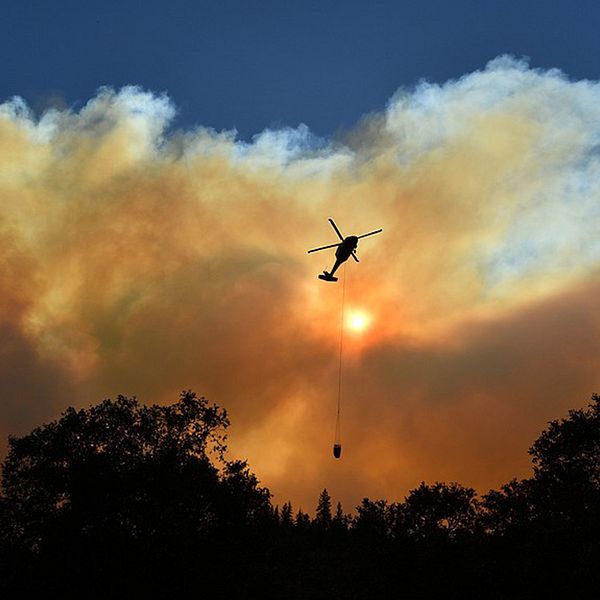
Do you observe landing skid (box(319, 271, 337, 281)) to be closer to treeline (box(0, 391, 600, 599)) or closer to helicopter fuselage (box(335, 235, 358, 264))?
helicopter fuselage (box(335, 235, 358, 264))

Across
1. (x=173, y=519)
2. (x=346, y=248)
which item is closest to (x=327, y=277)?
(x=346, y=248)

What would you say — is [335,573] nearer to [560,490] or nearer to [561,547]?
[560,490]

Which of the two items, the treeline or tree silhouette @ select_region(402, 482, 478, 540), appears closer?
the treeline

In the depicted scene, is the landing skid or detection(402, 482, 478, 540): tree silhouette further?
detection(402, 482, 478, 540): tree silhouette

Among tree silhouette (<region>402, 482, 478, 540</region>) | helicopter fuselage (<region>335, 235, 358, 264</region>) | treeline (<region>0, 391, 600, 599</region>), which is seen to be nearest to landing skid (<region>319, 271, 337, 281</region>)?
helicopter fuselage (<region>335, 235, 358, 264</region>)

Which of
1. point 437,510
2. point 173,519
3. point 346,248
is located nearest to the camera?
point 346,248

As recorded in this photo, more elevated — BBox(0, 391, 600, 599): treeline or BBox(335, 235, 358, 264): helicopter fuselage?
BBox(335, 235, 358, 264): helicopter fuselage

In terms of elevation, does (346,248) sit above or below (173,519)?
above

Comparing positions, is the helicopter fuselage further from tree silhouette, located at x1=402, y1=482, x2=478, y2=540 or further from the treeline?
tree silhouette, located at x1=402, y1=482, x2=478, y2=540

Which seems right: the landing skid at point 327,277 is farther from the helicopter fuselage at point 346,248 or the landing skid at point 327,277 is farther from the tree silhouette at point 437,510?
the tree silhouette at point 437,510

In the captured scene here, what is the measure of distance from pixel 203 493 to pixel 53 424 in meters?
13.8

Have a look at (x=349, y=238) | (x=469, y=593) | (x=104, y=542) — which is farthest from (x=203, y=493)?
(x=469, y=593)

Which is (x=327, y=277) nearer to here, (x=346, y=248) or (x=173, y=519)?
(x=346, y=248)

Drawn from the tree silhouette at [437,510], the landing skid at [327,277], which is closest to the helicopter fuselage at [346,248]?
the landing skid at [327,277]
